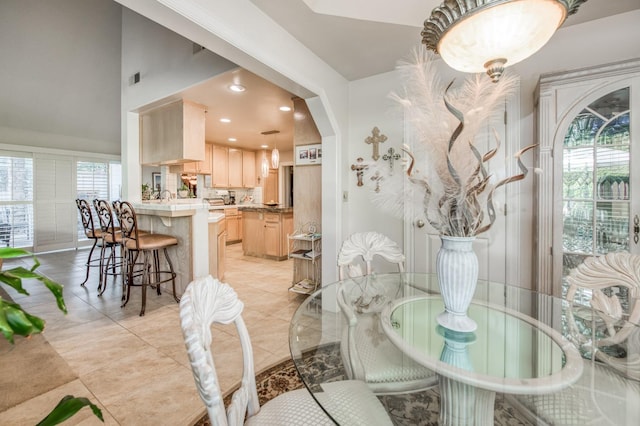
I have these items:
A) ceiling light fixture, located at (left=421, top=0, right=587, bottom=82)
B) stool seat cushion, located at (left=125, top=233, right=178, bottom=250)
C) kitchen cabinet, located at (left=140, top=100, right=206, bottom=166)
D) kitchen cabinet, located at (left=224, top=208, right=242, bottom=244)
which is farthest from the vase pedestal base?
kitchen cabinet, located at (left=224, top=208, right=242, bottom=244)

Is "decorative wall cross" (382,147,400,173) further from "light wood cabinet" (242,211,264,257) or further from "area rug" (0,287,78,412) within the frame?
"light wood cabinet" (242,211,264,257)

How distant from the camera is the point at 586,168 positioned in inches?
73.4

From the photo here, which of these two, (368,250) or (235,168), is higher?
(235,168)

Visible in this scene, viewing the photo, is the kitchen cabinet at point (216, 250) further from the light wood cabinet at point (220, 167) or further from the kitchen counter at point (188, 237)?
the light wood cabinet at point (220, 167)

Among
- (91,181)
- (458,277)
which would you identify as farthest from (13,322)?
(91,181)

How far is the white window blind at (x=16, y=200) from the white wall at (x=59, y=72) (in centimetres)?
40

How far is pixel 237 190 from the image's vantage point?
768 cm

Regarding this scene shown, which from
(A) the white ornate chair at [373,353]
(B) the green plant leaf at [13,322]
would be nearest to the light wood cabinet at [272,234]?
(A) the white ornate chair at [373,353]

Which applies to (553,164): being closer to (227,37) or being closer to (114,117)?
(227,37)

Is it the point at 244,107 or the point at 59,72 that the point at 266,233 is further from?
the point at 59,72

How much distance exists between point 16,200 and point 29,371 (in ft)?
17.6

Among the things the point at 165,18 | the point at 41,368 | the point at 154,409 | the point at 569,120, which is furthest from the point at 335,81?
the point at 41,368

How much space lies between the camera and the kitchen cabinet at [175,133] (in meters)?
3.67

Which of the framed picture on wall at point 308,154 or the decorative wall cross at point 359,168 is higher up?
the framed picture on wall at point 308,154
